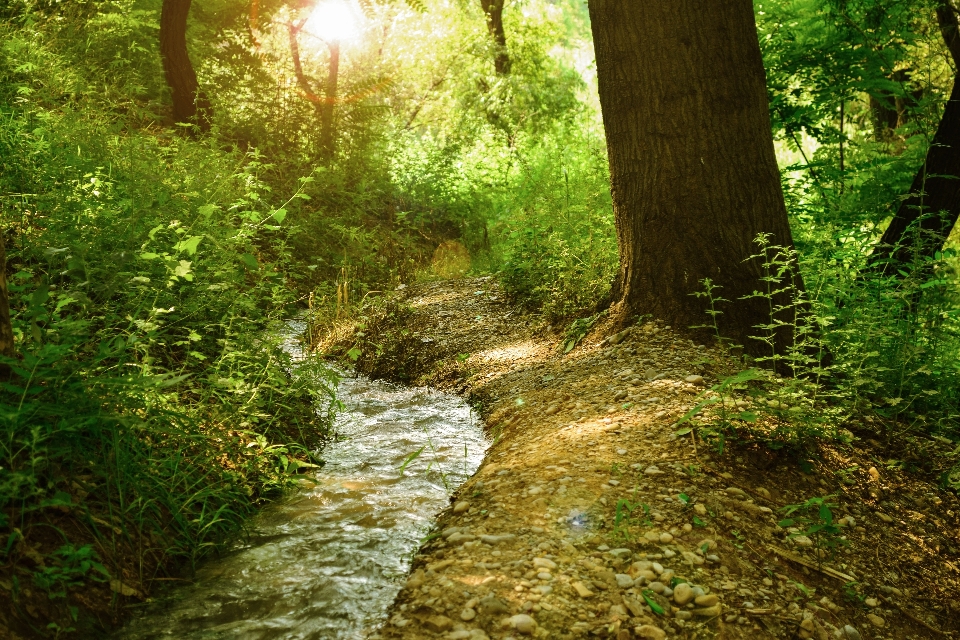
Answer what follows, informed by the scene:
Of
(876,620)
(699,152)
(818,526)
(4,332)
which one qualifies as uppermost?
(699,152)

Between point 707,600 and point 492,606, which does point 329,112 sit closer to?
point 492,606

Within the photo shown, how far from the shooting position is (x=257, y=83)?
12203mm

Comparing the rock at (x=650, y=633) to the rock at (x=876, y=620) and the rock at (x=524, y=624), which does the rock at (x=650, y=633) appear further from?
the rock at (x=876, y=620)

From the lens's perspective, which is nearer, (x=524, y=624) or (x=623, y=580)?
(x=524, y=624)

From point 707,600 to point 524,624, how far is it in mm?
690

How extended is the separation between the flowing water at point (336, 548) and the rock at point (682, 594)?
1.15 metres

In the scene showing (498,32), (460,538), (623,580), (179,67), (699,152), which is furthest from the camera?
(498,32)

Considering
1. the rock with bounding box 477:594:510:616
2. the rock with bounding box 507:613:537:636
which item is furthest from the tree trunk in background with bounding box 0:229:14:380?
the rock with bounding box 507:613:537:636

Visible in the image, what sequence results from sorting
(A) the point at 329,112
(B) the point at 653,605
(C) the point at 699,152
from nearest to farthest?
(B) the point at 653,605
(C) the point at 699,152
(A) the point at 329,112

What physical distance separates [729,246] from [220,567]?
3.66m

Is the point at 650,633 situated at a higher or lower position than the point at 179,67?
lower

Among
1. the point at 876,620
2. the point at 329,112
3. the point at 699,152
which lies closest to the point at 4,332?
the point at 876,620

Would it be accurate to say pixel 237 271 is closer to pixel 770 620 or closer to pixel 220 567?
pixel 220 567

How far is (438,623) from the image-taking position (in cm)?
259
